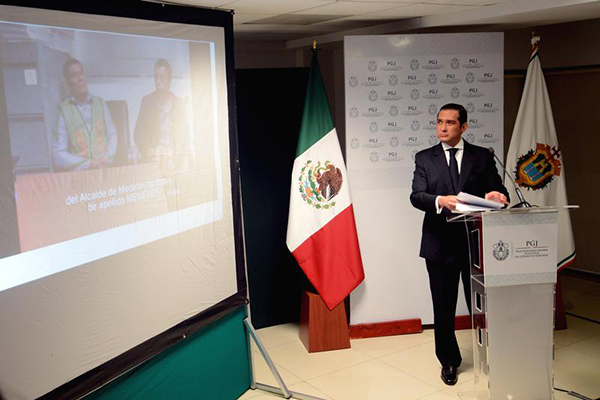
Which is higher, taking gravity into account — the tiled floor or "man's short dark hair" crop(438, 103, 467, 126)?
"man's short dark hair" crop(438, 103, 467, 126)

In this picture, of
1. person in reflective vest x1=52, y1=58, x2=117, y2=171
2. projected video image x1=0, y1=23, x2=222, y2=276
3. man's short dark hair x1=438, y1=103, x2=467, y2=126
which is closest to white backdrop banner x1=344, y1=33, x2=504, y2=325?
man's short dark hair x1=438, y1=103, x2=467, y2=126

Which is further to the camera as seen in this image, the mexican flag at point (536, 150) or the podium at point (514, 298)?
the mexican flag at point (536, 150)

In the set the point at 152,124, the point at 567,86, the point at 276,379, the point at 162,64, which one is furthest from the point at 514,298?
the point at 567,86

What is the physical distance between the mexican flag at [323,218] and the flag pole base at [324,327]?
0.24 ft

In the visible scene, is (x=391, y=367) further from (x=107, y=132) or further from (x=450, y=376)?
(x=107, y=132)

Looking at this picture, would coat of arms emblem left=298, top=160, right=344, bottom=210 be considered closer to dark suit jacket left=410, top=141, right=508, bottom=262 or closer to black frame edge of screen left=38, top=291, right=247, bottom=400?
dark suit jacket left=410, top=141, right=508, bottom=262

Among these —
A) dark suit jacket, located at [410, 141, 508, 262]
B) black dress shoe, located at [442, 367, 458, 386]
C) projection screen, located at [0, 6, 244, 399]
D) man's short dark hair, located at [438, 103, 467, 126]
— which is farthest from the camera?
black dress shoe, located at [442, 367, 458, 386]

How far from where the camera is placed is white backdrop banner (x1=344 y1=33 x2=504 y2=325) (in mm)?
4672

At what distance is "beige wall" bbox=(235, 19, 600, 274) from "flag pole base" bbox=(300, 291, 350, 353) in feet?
6.35

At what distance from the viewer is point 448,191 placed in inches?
156

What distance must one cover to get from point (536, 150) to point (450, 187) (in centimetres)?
130

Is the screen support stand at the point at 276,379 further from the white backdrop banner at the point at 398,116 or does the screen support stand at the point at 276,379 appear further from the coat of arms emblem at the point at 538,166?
the coat of arms emblem at the point at 538,166

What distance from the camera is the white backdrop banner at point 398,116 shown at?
467 centimetres
